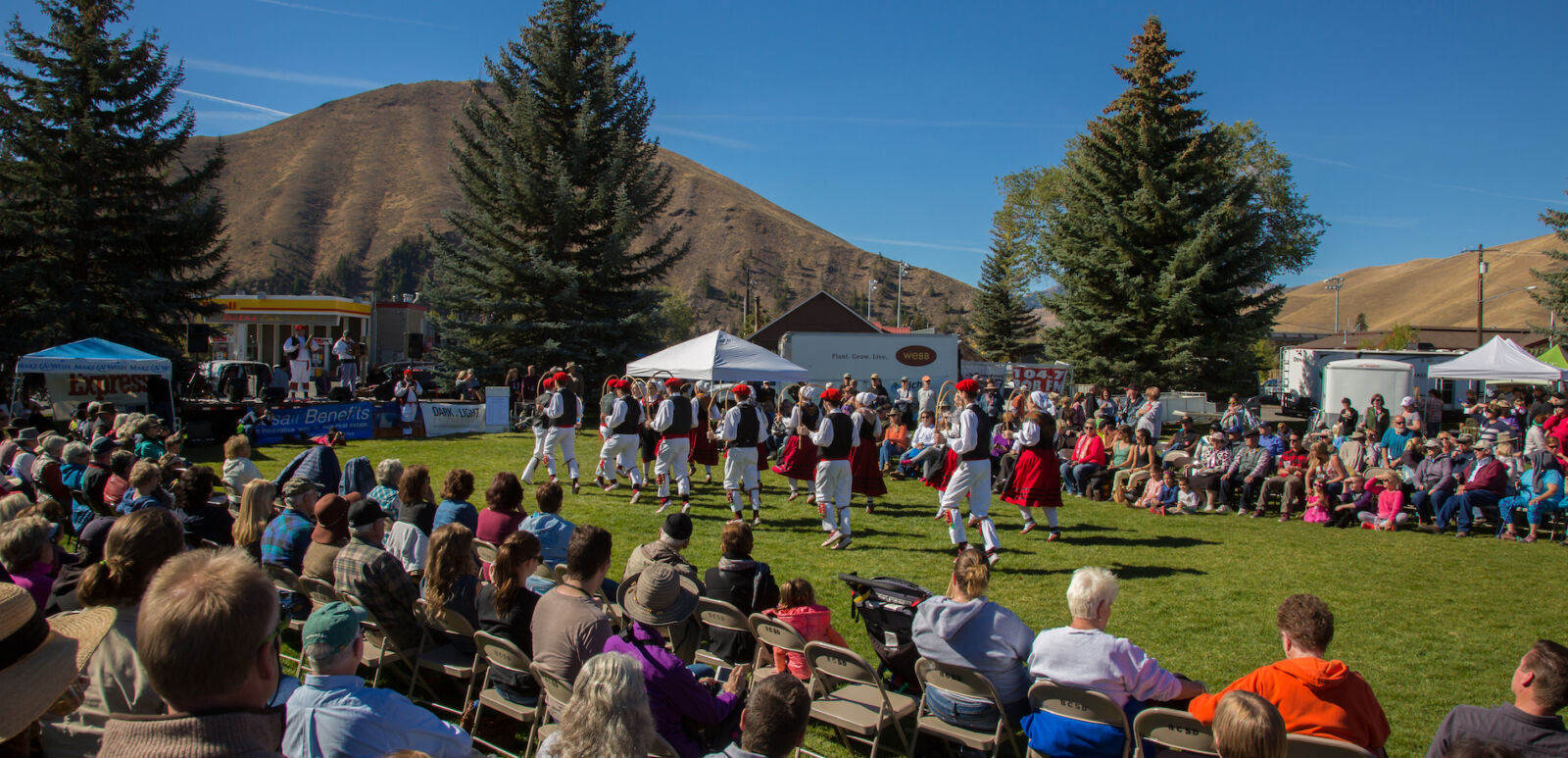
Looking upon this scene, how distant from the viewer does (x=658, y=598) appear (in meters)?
3.88

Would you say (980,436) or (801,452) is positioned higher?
(980,436)

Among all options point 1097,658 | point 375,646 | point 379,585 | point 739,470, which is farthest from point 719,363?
point 1097,658

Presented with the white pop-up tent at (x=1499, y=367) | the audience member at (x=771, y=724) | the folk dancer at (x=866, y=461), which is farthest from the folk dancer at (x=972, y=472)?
the white pop-up tent at (x=1499, y=367)

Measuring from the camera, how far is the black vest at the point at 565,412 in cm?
1167

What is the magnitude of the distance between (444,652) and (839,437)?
5291mm

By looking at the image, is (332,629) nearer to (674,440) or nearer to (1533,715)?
(1533,715)

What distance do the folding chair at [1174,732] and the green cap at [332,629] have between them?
112 inches

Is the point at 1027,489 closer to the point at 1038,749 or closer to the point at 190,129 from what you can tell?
the point at 1038,749

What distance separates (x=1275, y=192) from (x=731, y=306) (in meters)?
106

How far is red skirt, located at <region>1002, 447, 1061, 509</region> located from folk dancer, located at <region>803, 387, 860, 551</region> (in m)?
1.98

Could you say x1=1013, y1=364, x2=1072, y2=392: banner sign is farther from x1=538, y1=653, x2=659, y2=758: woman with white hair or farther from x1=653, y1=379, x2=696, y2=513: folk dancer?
x1=538, y1=653, x2=659, y2=758: woman with white hair

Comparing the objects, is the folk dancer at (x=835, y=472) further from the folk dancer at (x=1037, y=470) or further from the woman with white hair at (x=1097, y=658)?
the woman with white hair at (x=1097, y=658)

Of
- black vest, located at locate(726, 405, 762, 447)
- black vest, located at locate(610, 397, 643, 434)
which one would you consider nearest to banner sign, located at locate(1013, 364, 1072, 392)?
black vest, located at locate(610, 397, 643, 434)

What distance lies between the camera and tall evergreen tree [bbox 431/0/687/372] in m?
26.3
